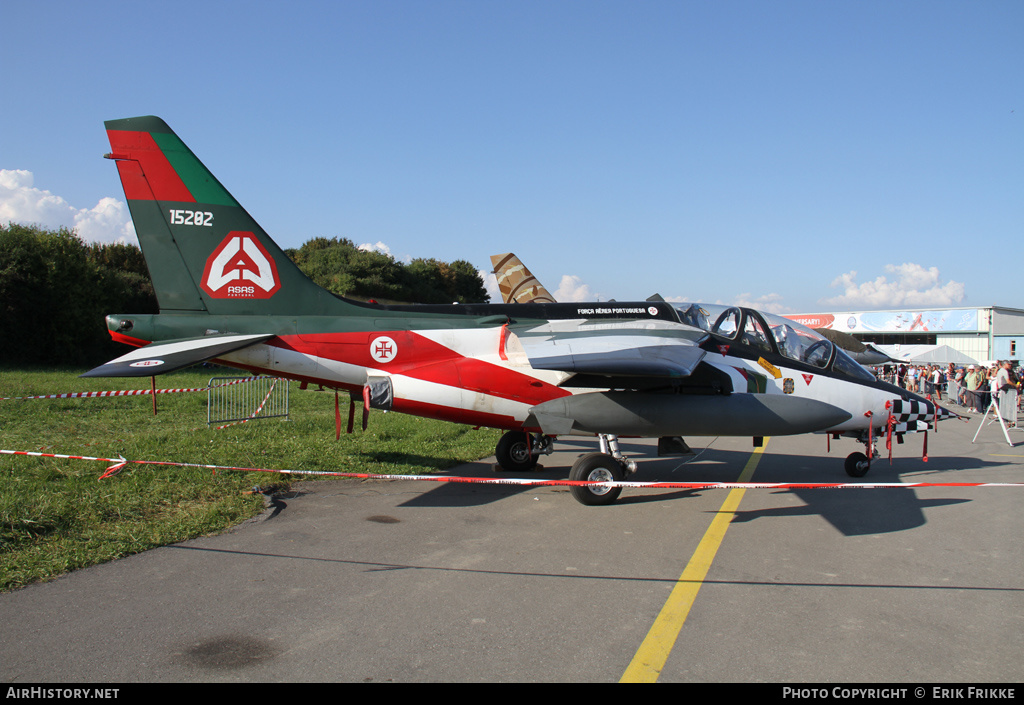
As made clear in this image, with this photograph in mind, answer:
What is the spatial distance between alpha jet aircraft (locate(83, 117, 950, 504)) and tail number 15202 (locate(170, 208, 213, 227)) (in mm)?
12

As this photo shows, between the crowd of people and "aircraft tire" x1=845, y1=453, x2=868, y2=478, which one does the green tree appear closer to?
"aircraft tire" x1=845, y1=453, x2=868, y2=478

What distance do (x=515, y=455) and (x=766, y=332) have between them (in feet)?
13.5

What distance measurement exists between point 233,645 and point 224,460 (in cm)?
537

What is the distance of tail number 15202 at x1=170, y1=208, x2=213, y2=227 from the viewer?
747cm

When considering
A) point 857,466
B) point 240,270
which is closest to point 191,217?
point 240,270

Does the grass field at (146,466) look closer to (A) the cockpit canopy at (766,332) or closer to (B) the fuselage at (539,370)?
(B) the fuselage at (539,370)

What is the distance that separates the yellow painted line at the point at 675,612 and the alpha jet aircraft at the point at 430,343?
153 centimetres

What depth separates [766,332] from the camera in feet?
27.4

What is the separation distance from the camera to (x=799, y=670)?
137 inches

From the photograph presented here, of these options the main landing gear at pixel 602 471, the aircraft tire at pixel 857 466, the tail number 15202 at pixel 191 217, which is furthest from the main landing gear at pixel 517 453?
the tail number 15202 at pixel 191 217

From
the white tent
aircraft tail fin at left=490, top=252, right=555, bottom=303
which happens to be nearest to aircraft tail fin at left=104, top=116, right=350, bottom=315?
aircraft tail fin at left=490, top=252, right=555, bottom=303
